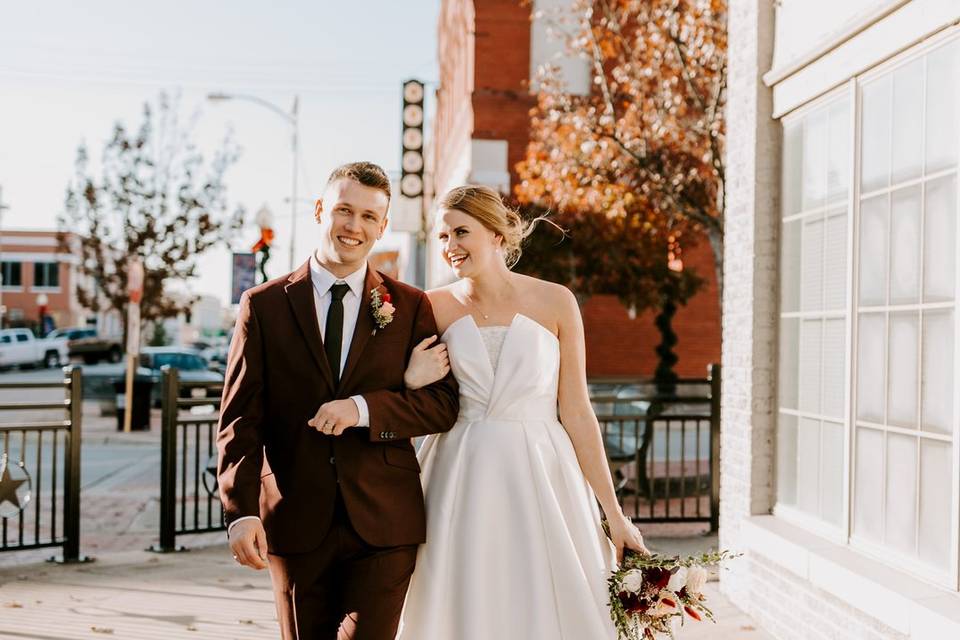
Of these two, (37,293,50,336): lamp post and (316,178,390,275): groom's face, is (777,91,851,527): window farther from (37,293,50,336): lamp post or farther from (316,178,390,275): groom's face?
(37,293,50,336): lamp post

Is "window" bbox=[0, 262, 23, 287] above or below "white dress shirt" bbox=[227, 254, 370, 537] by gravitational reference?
above

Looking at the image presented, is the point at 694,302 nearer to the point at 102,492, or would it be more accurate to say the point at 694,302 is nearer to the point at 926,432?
the point at 102,492

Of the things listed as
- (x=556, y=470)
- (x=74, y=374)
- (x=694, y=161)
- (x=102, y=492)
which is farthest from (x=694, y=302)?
(x=556, y=470)

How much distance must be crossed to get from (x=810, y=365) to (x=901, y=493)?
3.75 feet

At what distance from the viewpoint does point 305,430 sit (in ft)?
10.3

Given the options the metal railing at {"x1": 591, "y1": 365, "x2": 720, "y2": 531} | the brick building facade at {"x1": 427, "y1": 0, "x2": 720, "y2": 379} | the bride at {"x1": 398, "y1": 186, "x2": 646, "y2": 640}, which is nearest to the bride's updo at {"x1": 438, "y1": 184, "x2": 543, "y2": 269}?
the bride at {"x1": 398, "y1": 186, "x2": 646, "y2": 640}

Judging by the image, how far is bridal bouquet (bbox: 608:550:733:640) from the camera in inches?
135

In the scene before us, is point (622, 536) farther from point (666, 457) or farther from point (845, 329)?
point (666, 457)

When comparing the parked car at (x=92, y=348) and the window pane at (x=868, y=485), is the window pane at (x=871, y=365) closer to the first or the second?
the window pane at (x=868, y=485)

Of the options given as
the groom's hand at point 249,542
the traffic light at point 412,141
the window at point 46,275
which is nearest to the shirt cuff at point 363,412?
the groom's hand at point 249,542

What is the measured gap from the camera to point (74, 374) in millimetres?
7434

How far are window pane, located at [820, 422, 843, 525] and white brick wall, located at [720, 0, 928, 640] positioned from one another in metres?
0.51

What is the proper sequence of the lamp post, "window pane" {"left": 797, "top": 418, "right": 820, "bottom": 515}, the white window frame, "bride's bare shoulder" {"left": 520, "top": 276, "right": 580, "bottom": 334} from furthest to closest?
the lamp post, "window pane" {"left": 797, "top": 418, "right": 820, "bottom": 515}, the white window frame, "bride's bare shoulder" {"left": 520, "top": 276, "right": 580, "bottom": 334}

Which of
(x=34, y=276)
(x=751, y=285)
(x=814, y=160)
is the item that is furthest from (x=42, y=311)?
(x=814, y=160)
